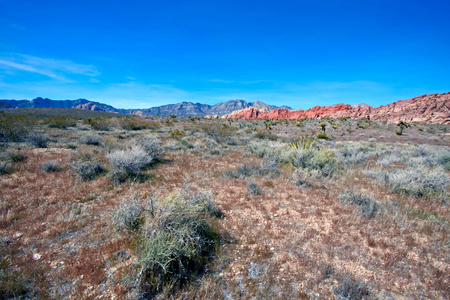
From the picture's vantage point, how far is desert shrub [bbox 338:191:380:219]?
4625 mm

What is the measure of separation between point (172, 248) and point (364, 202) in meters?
5.32

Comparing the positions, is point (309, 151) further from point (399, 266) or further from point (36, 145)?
point (36, 145)

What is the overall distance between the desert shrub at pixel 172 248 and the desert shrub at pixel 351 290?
6.64ft

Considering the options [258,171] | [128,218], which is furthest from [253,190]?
[128,218]

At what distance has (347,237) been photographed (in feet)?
12.6

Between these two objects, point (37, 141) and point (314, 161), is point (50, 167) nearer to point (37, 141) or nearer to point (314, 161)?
point (37, 141)

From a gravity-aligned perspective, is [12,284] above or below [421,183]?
below

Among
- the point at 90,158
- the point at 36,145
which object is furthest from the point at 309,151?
the point at 36,145

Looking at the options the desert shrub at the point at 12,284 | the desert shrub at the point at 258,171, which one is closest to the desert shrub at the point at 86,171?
the desert shrub at the point at 12,284

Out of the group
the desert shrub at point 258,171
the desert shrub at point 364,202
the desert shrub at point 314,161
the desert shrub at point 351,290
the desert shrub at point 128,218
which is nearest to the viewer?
the desert shrub at point 351,290

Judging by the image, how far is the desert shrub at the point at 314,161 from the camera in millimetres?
7715

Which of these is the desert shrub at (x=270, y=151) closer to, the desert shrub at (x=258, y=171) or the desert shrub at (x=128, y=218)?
the desert shrub at (x=258, y=171)

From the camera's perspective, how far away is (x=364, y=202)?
5.12 metres

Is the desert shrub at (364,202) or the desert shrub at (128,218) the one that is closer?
the desert shrub at (128,218)
